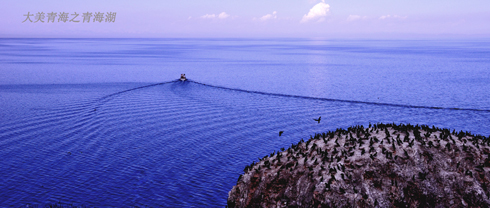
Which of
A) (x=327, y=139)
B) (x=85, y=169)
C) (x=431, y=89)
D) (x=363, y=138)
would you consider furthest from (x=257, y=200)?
(x=431, y=89)

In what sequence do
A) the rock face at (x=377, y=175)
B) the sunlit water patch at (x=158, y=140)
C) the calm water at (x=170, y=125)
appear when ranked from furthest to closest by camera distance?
the calm water at (x=170, y=125) < the sunlit water patch at (x=158, y=140) < the rock face at (x=377, y=175)

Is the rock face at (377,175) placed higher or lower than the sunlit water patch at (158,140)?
higher

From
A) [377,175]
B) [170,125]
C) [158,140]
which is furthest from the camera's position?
[170,125]

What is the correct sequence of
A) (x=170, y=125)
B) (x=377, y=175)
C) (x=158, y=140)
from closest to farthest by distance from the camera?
(x=377, y=175) < (x=158, y=140) < (x=170, y=125)

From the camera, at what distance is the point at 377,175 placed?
1201 centimetres

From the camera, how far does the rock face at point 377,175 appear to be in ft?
38.7

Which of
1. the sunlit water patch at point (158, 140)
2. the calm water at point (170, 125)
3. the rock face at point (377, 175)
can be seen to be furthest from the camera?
the calm water at point (170, 125)

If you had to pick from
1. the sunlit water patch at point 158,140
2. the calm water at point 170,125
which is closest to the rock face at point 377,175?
the sunlit water patch at point 158,140

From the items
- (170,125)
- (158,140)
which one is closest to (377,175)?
(158,140)

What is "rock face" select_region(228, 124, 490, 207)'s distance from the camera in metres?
11.8

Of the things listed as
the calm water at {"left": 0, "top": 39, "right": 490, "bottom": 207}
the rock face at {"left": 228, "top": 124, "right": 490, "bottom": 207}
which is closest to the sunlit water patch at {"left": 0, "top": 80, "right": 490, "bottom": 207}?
the calm water at {"left": 0, "top": 39, "right": 490, "bottom": 207}

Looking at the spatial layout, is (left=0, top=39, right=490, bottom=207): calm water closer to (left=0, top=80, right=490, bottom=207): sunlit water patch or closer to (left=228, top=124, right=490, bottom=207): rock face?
(left=0, top=80, right=490, bottom=207): sunlit water patch

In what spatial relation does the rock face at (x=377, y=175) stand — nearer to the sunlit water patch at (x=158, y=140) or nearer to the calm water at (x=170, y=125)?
the sunlit water patch at (x=158, y=140)

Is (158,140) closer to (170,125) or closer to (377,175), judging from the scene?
(170,125)
